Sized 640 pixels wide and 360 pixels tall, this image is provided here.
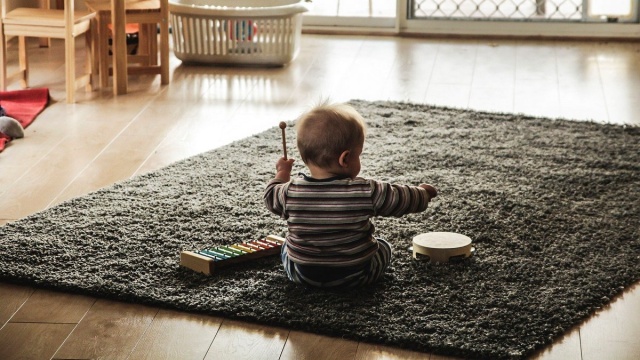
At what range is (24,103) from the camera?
3.91 m

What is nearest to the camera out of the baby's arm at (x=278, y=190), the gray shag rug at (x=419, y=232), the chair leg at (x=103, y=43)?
the gray shag rug at (x=419, y=232)

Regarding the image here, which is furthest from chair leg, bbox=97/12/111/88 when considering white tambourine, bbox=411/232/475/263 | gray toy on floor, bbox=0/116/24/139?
white tambourine, bbox=411/232/475/263

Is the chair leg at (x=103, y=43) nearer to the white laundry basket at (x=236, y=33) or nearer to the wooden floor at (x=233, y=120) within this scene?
the wooden floor at (x=233, y=120)

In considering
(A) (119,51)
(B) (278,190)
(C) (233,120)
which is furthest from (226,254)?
(A) (119,51)

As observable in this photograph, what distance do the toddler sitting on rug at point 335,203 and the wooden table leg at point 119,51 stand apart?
213cm

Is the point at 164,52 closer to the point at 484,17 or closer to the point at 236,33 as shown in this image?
the point at 236,33

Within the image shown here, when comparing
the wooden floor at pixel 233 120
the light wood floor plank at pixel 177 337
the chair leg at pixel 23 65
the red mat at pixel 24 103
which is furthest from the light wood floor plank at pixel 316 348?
the chair leg at pixel 23 65

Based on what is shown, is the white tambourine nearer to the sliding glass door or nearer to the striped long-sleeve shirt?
the striped long-sleeve shirt

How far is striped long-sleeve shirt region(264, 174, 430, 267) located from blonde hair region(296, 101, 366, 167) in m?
0.07

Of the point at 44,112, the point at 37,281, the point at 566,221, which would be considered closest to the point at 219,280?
the point at 37,281

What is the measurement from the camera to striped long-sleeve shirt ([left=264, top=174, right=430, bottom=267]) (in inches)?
83.1

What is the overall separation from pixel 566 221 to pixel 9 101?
2.42m

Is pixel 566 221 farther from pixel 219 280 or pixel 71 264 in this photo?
pixel 71 264

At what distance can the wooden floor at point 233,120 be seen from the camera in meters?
1.96
